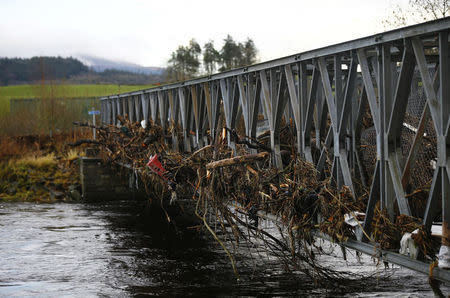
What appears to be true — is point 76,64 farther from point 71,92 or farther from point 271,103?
point 271,103

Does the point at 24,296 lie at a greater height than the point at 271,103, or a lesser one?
lesser

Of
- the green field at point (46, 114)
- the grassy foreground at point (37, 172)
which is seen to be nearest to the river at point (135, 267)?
the grassy foreground at point (37, 172)

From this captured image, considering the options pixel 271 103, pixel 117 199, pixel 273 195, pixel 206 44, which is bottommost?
pixel 117 199

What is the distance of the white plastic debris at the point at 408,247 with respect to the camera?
7.04 m

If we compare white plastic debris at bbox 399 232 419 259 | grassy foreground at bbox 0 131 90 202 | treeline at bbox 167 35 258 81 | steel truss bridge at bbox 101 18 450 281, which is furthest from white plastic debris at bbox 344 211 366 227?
treeline at bbox 167 35 258 81

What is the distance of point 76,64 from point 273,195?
118251mm

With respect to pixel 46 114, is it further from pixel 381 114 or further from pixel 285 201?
pixel 381 114

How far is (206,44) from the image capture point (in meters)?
74.1

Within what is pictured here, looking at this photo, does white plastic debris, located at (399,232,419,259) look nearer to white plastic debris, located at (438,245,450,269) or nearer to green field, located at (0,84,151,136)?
white plastic debris, located at (438,245,450,269)

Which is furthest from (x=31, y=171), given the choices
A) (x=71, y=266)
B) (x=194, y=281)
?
(x=194, y=281)

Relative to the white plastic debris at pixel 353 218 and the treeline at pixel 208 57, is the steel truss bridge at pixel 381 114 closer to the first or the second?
the white plastic debris at pixel 353 218

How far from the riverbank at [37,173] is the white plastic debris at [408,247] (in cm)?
2158

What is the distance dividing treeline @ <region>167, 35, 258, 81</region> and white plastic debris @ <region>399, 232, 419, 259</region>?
205 ft

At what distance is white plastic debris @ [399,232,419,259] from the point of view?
7.04 metres
